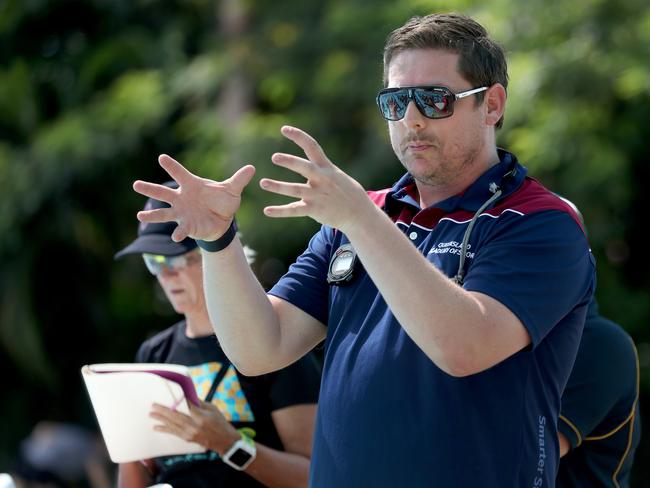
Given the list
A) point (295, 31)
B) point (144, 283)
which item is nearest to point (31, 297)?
point (144, 283)

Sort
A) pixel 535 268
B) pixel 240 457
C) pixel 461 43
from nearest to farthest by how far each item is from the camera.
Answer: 1. pixel 535 268
2. pixel 461 43
3. pixel 240 457

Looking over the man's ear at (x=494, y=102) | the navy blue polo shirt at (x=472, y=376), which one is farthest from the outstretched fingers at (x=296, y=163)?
the man's ear at (x=494, y=102)

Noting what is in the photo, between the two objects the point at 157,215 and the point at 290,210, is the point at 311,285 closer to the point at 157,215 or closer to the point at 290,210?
the point at 157,215

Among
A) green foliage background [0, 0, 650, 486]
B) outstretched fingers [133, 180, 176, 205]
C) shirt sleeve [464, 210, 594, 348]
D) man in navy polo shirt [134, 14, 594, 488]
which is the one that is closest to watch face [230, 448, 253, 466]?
man in navy polo shirt [134, 14, 594, 488]

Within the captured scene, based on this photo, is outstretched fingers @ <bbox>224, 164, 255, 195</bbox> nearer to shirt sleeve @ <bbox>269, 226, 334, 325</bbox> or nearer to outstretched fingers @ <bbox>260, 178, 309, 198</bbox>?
outstretched fingers @ <bbox>260, 178, 309, 198</bbox>

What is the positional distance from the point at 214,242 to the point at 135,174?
762cm

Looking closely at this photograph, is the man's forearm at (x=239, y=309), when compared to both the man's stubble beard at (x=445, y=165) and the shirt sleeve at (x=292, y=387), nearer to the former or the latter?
the man's stubble beard at (x=445, y=165)

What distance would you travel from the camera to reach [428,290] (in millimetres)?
1888

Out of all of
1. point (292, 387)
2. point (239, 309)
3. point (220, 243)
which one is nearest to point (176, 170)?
point (220, 243)

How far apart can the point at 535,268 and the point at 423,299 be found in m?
0.27

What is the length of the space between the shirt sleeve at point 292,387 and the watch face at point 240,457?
6.9 inches

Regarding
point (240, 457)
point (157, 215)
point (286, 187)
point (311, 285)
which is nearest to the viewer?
point (286, 187)

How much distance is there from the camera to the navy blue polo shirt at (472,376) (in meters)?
2.02

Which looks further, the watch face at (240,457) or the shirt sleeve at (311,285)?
the watch face at (240,457)
